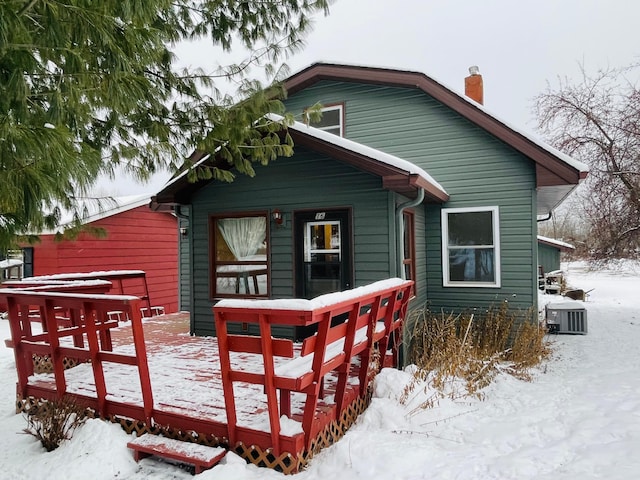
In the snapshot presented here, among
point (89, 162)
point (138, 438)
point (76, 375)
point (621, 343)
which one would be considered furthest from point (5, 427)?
point (621, 343)

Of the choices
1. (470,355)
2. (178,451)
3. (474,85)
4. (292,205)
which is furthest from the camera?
(474,85)

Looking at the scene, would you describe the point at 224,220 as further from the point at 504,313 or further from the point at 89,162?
the point at 504,313

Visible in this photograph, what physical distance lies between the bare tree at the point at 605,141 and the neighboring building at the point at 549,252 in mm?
7692

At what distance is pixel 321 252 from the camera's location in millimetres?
6188

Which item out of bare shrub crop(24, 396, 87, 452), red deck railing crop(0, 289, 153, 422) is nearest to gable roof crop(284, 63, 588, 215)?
red deck railing crop(0, 289, 153, 422)

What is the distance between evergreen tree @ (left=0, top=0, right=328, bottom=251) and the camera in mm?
2266

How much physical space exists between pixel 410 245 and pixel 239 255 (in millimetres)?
2749

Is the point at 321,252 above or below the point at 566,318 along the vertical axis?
above

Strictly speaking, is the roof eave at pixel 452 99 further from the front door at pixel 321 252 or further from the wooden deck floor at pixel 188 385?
the wooden deck floor at pixel 188 385

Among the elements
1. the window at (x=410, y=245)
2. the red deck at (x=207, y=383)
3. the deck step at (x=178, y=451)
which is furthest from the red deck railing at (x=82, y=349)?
the window at (x=410, y=245)

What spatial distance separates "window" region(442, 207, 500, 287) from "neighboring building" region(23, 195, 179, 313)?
709 centimetres

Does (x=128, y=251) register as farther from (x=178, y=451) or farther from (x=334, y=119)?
(x=178, y=451)

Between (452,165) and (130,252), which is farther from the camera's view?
(130,252)

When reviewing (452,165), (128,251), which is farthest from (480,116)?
(128,251)
